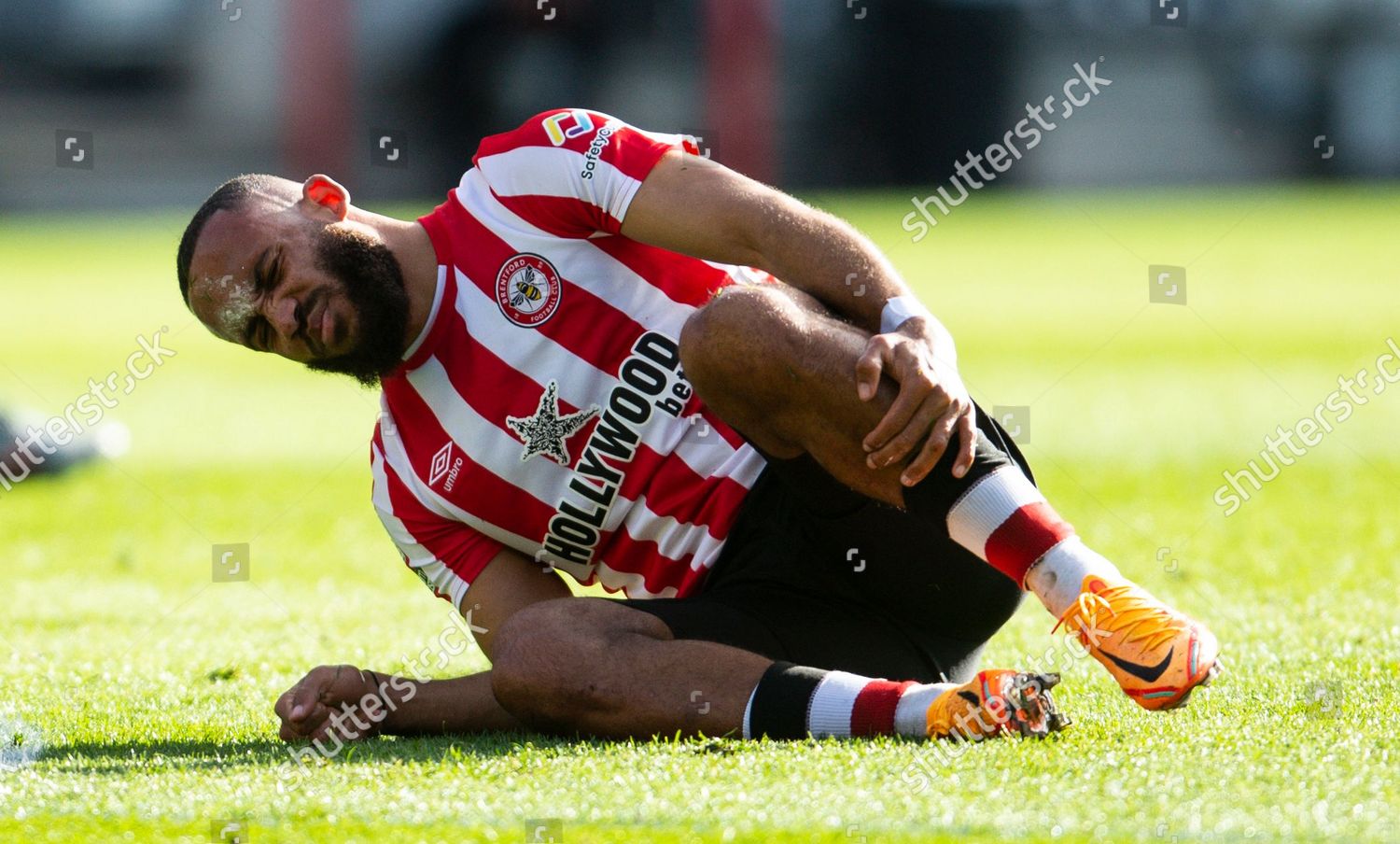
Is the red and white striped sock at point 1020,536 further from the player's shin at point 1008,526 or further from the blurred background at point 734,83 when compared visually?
the blurred background at point 734,83

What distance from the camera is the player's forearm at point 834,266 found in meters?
2.75

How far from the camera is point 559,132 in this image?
3172 mm

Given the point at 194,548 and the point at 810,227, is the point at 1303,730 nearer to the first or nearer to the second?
the point at 810,227

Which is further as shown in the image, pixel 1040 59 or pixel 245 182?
pixel 1040 59

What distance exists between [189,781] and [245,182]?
4.20ft

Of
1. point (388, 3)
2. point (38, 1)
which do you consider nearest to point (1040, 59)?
point (388, 3)

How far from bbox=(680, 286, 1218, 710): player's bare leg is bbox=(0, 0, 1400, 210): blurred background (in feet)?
75.5

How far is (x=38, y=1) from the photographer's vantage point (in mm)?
25922

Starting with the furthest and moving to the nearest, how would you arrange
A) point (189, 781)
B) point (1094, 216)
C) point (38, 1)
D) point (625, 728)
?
1. point (38, 1)
2. point (1094, 216)
3. point (625, 728)
4. point (189, 781)
